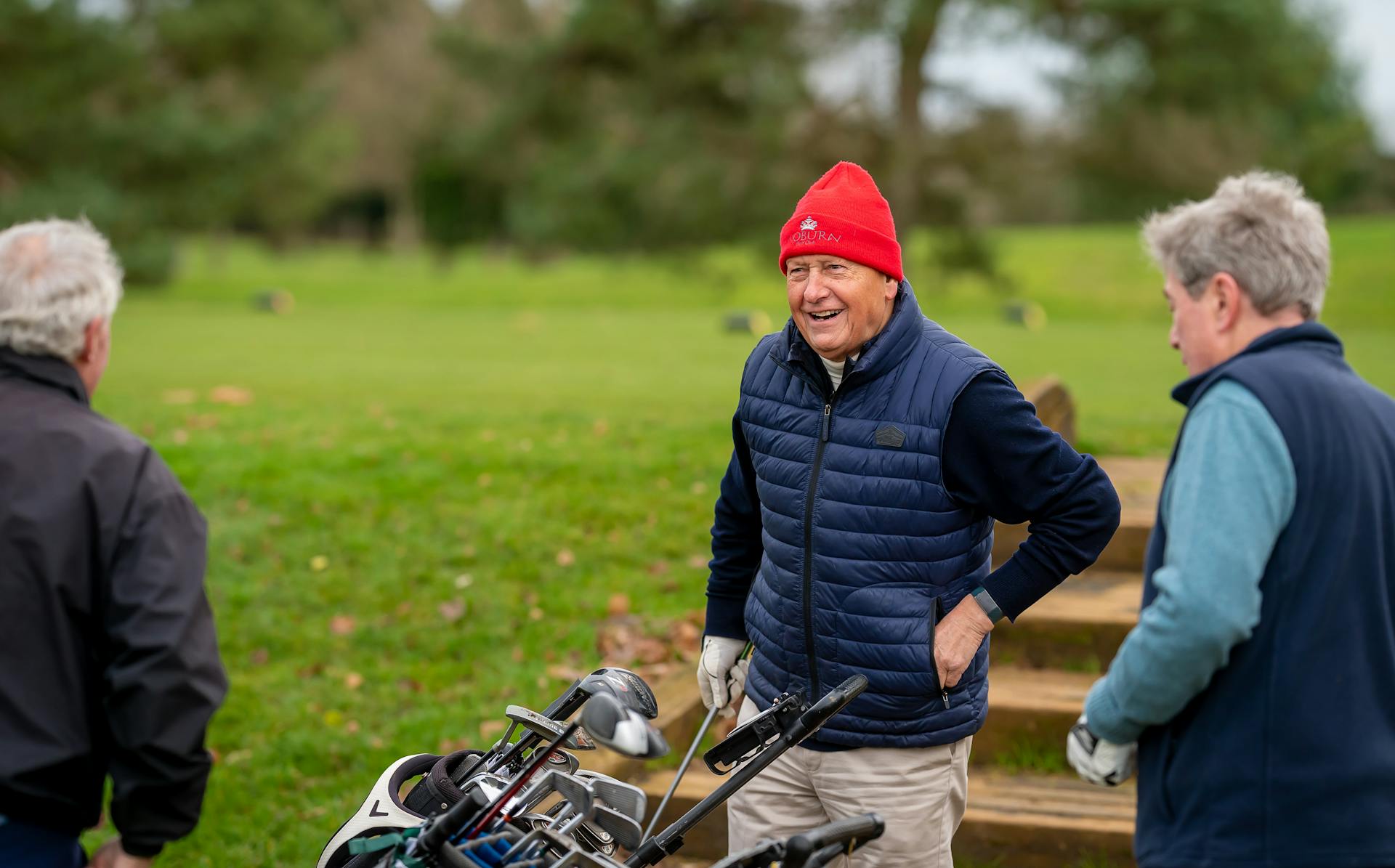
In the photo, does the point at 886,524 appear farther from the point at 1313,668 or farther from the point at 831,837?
the point at 1313,668

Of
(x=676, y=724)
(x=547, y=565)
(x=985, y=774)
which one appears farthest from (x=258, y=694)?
(x=985, y=774)

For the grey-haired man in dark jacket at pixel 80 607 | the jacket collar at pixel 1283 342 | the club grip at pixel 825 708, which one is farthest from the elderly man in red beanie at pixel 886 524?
the grey-haired man in dark jacket at pixel 80 607

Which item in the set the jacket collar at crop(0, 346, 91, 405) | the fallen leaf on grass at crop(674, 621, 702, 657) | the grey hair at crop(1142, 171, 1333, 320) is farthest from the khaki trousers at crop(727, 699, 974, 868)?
the fallen leaf on grass at crop(674, 621, 702, 657)

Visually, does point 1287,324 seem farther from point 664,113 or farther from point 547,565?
point 664,113

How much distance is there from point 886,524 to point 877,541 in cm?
4

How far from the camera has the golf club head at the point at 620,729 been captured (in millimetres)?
2543

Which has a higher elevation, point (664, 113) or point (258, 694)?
point (664, 113)

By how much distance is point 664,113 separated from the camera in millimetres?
27328

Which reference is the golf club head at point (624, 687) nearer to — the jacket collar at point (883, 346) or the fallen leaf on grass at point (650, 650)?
the jacket collar at point (883, 346)

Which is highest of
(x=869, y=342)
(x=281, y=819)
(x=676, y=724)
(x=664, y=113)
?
(x=664, y=113)

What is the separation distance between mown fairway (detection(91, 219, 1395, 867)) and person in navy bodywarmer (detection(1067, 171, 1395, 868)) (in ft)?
4.51

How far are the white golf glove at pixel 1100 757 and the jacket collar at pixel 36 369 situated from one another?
6.62 feet

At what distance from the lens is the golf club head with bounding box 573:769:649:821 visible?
2.95 meters

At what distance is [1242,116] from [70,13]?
2137cm
